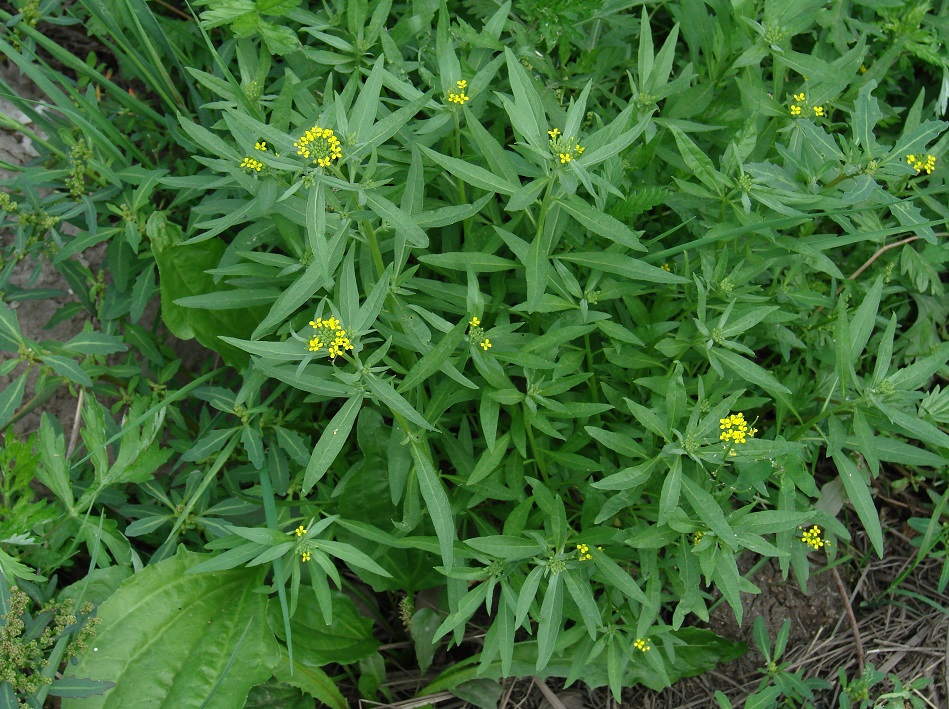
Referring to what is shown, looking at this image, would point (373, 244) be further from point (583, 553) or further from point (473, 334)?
point (583, 553)

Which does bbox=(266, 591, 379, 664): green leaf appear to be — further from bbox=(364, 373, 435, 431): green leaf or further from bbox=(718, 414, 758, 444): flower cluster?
bbox=(718, 414, 758, 444): flower cluster

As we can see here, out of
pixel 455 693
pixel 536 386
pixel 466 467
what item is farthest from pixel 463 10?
pixel 455 693

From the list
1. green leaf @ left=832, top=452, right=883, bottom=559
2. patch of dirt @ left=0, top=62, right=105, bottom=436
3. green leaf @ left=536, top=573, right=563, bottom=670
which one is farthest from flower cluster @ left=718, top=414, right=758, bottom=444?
patch of dirt @ left=0, top=62, right=105, bottom=436

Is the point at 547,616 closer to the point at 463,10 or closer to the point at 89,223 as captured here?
the point at 89,223

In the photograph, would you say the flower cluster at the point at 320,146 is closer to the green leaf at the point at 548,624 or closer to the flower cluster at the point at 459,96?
the flower cluster at the point at 459,96

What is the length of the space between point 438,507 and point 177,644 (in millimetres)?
1156

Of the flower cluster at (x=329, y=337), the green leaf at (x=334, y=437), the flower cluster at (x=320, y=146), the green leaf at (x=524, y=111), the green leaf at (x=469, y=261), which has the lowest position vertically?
the green leaf at (x=334, y=437)

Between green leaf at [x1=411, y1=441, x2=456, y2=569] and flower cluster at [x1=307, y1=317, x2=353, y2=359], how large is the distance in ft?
1.70

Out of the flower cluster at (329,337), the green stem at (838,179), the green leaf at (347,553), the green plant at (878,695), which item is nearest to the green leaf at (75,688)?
the green leaf at (347,553)

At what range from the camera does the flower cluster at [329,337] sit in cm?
204

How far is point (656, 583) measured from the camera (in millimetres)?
2637

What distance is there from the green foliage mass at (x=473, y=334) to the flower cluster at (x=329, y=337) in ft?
0.04

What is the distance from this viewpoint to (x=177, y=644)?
2.71 m

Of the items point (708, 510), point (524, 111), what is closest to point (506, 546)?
point (708, 510)
